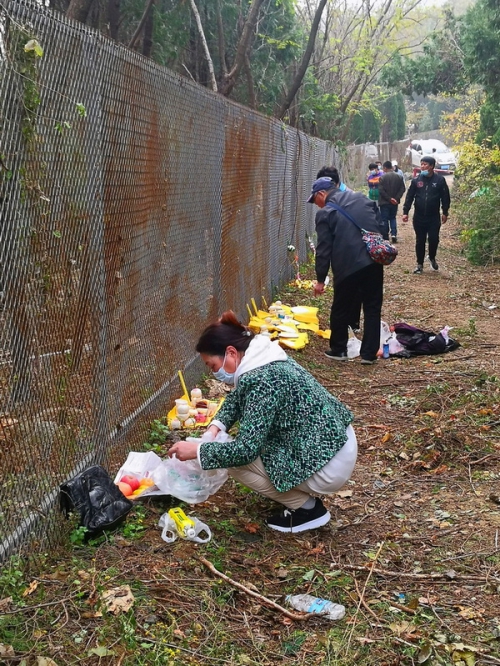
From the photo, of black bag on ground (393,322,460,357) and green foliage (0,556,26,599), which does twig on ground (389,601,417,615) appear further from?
black bag on ground (393,322,460,357)

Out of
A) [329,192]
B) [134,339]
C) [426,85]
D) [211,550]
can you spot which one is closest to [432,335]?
[329,192]

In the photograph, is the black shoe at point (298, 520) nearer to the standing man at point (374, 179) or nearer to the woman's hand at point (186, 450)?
the woman's hand at point (186, 450)

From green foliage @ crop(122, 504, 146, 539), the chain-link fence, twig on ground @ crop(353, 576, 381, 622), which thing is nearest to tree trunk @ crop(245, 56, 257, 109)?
the chain-link fence

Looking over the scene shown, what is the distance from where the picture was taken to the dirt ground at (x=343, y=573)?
2.74 m

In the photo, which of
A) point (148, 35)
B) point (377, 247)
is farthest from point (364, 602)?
point (148, 35)

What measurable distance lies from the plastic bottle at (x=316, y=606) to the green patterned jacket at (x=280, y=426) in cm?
57

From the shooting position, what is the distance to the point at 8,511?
2.82 meters

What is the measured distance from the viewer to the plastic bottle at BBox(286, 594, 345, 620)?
3045 mm

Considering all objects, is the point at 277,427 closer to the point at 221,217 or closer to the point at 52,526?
the point at 52,526

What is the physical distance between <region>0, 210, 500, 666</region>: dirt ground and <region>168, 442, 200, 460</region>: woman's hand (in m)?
0.38

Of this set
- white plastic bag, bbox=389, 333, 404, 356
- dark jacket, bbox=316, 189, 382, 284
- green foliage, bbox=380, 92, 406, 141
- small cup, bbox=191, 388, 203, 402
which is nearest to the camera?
small cup, bbox=191, 388, 203, 402

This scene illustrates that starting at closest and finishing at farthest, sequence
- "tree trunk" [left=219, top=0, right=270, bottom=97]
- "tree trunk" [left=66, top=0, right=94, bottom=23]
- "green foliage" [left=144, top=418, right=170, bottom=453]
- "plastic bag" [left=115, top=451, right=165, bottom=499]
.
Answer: "plastic bag" [left=115, top=451, right=165, bottom=499], "green foliage" [left=144, top=418, right=170, bottom=453], "tree trunk" [left=66, top=0, right=94, bottom=23], "tree trunk" [left=219, top=0, right=270, bottom=97]

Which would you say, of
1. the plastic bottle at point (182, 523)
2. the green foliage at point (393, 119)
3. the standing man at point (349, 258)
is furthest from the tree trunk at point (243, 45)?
the green foliage at point (393, 119)

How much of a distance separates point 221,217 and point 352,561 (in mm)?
3851
